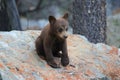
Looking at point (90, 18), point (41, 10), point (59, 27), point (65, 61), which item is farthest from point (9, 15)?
point (41, 10)

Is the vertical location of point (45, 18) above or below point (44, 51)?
below

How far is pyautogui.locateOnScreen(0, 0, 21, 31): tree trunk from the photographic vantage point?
1309cm

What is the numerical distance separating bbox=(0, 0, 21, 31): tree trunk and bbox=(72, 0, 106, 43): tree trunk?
5.99 ft

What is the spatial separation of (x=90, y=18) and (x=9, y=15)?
2.46m

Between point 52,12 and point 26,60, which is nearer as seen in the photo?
point 26,60

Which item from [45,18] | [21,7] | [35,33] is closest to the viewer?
[35,33]

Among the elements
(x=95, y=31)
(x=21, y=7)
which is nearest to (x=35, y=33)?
(x=95, y=31)

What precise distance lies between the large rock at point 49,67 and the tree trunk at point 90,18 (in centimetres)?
207

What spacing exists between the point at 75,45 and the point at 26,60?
1.65 meters

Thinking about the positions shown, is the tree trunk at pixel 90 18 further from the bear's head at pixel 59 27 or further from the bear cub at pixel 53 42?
the bear's head at pixel 59 27

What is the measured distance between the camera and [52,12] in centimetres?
2831

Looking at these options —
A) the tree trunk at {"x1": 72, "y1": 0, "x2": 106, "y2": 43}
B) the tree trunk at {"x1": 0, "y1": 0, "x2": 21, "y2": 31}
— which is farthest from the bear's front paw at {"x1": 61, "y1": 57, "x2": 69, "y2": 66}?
the tree trunk at {"x1": 0, "y1": 0, "x2": 21, "y2": 31}

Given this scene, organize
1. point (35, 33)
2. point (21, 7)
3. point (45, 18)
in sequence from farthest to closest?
point (45, 18) → point (21, 7) → point (35, 33)

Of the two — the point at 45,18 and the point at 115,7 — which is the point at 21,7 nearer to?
the point at 45,18
